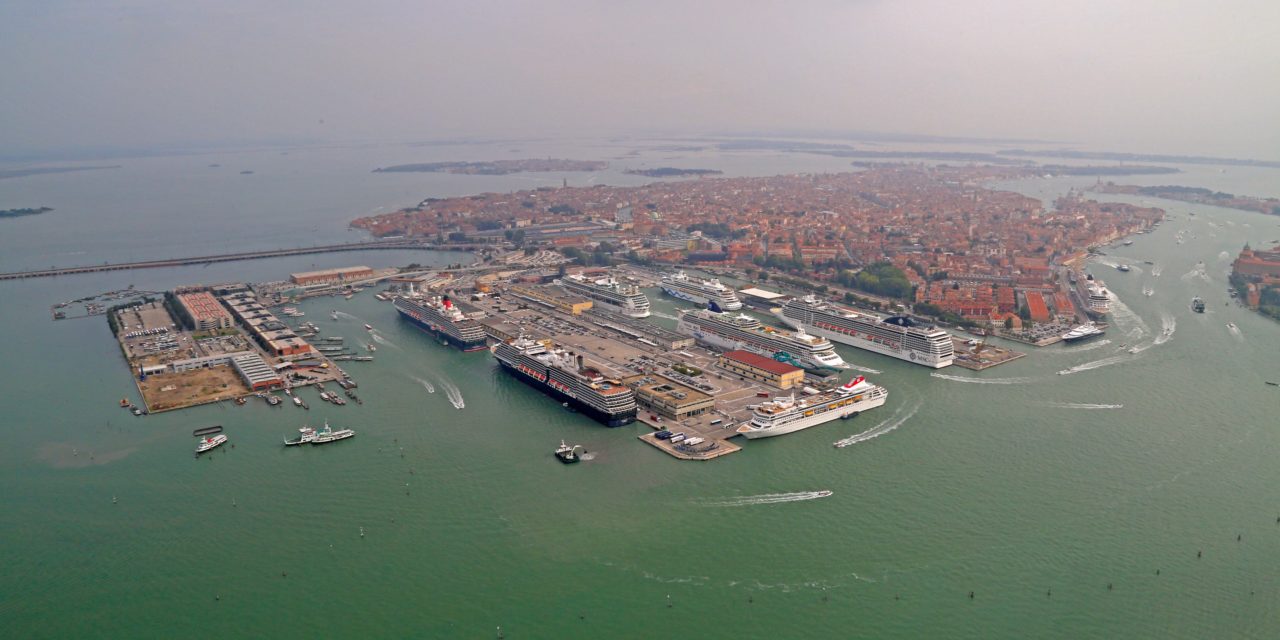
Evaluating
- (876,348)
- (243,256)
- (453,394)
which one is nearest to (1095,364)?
(876,348)

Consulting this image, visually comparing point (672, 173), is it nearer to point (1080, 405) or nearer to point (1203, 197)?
point (1203, 197)

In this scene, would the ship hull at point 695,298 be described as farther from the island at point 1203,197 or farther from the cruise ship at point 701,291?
the island at point 1203,197

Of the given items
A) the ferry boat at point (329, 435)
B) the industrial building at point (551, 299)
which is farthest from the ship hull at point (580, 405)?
the industrial building at point (551, 299)

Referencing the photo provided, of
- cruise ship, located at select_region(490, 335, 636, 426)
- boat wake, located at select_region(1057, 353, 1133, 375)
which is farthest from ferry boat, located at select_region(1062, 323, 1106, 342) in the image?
cruise ship, located at select_region(490, 335, 636, 426)

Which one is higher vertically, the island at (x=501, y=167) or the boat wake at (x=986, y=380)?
the island at (x=501, y=167)

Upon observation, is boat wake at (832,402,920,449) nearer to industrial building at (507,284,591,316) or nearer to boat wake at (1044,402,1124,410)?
boat wake at (1044,402,1124,410)

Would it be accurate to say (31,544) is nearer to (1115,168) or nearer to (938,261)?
(938,261)

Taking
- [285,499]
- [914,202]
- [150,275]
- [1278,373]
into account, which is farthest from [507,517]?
[914,202]
